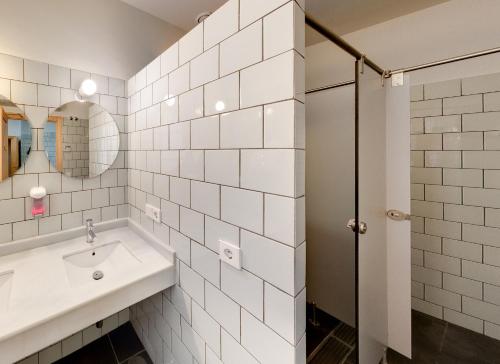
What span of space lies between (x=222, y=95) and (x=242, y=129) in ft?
0.55

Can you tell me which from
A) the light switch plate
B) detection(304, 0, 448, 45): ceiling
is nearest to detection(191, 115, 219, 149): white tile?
the light switch plate

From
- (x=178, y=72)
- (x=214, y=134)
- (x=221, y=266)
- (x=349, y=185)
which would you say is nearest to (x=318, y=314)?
(x=349, y=185)

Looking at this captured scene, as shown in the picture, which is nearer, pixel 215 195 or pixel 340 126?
pixel 215 195

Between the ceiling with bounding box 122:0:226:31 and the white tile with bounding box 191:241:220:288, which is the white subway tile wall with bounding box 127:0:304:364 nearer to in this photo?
the white tile with bounding box 191:241:220:288

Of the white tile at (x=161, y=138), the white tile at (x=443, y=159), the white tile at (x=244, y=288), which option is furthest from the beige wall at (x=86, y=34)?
the white tile at (x=443, y=159)

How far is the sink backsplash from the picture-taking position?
3.91 feet

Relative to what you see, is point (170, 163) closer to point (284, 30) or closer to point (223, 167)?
point (223, 167)

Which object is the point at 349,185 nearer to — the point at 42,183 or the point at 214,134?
the point at 214,134

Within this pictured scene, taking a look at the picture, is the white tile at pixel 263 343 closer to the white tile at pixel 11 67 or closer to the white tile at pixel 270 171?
the white tile at pixel 270 171

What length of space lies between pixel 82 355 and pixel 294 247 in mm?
1771

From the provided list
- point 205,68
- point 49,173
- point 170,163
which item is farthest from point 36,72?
point 205,68

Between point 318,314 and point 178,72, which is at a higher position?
point 178,72

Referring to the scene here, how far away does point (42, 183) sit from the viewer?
1.29m

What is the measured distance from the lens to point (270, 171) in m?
0.65
